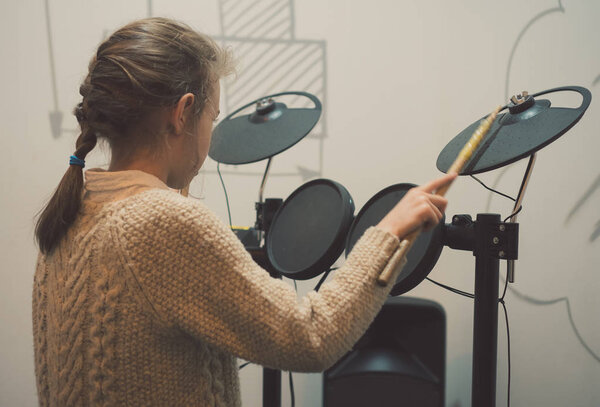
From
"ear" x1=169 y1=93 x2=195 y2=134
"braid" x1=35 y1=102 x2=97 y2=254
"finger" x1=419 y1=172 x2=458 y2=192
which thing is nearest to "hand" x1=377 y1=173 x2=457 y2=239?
"finger" x1=419 y1=172 x2=458 y2=192

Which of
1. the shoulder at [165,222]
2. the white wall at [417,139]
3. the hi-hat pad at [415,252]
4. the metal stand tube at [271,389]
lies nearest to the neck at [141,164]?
the shoulder at [165,222]

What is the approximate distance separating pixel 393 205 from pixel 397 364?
609 mm

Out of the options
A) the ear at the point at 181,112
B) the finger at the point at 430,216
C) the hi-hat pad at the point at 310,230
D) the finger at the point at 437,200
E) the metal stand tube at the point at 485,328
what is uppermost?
the ear at the point at 181,112

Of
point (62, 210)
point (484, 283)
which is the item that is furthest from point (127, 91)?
point (484, 283)

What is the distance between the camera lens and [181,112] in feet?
2.14

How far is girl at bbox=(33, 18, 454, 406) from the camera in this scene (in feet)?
1.77

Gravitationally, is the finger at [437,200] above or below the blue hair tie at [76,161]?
below

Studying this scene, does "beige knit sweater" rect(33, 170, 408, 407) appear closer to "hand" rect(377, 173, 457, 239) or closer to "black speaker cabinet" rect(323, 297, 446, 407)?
"hand" rect(377, 173, 457, 239)

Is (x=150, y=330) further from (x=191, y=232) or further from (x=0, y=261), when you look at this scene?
(x=0, y=261)

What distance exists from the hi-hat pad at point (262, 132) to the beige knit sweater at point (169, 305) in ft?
1.77

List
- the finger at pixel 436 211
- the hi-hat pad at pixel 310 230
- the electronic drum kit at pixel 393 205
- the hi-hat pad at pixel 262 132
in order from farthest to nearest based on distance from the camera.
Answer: the hi-hat pad at pixel 262 132 → the hi-hat pad at pixel 310 230 → the electronic drum kit at pixel 393 205 → the finger at pixel 436 211

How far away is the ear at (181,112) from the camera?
0.65 meters

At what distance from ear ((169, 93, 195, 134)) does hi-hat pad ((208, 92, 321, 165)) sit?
1.49 ft

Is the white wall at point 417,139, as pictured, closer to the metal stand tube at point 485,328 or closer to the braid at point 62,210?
the metal stand tube at point 485,328
